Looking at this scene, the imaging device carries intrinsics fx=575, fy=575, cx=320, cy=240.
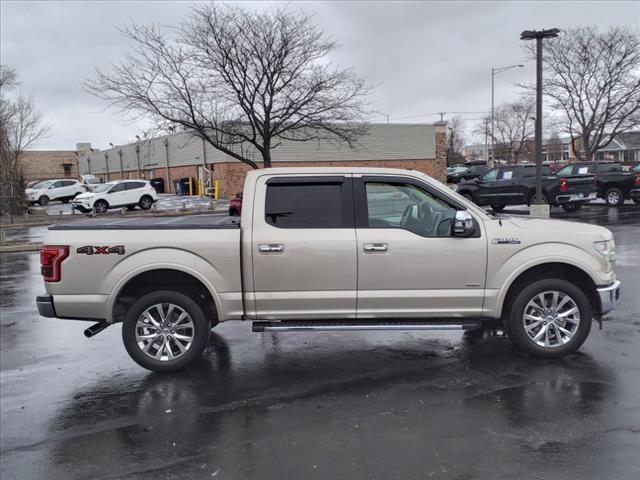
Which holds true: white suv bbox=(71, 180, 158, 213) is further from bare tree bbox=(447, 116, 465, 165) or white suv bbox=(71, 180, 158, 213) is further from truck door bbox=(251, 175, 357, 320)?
bare tree bbox=(447, 116, 465, 165)

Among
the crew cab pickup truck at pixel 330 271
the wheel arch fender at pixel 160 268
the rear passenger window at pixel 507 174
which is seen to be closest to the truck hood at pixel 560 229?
the crew cab pickup truck at pixel 330 271

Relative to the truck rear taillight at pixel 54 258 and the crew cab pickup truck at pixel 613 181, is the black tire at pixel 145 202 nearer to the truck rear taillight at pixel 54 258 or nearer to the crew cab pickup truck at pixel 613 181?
the crew cab pickup truck at pixel 613 181

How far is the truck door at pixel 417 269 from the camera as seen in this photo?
5.41 m

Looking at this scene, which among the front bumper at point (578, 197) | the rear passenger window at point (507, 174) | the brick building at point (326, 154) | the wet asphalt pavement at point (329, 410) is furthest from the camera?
the brick building at point (326, 154)

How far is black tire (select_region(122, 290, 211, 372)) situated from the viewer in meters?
5.47

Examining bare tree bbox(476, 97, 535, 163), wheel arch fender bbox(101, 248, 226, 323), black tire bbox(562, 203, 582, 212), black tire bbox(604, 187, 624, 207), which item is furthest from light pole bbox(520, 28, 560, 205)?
bare tree bbox(476, 97, 535, 163)

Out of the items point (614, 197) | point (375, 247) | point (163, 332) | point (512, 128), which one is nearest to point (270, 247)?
point (375, 247)

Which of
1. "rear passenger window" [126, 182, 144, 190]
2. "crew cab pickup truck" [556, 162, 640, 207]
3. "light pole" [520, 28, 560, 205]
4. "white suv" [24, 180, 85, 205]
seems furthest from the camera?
"white suv" [24, 180, 85, 205]

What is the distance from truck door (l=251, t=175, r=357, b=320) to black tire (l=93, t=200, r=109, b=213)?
27723 millimetres

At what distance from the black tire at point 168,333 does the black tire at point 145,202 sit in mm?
28266

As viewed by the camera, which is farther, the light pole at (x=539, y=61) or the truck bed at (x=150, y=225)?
the light pole at (x=539, y=61)

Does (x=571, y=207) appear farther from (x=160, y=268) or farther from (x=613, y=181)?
(x=160, y=268)

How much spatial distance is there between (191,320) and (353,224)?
1810 mm

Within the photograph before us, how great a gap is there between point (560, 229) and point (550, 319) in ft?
2.87
